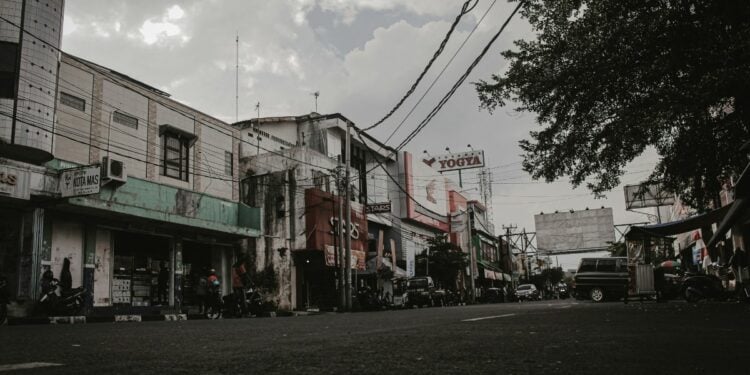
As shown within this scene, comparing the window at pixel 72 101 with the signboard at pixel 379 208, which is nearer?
the window at pixel 72 101

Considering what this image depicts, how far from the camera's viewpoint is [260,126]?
35688 millimetres

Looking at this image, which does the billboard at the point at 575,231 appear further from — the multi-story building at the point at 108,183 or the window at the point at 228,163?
the window at the point at 228,163

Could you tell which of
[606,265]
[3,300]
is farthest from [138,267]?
[606,265]

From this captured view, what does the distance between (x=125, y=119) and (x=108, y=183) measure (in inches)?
130

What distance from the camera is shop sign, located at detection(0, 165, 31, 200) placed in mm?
14867

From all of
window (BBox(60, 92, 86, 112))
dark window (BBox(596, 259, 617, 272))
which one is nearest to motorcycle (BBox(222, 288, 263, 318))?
window (BBox(60, 92, 86, 112))

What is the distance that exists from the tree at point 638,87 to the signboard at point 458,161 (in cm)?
4514

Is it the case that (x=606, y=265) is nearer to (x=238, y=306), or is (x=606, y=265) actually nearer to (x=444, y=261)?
(x=238, y=306)

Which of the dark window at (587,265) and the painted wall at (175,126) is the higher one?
the painted wall at (175,126)

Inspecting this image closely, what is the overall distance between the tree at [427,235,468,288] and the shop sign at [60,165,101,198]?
2832 centimetres

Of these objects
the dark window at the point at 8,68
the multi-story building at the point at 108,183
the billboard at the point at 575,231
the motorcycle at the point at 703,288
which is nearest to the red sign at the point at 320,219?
the multi-story building at the point at 108,183

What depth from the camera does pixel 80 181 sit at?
53.0 ft

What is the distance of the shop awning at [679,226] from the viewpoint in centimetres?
1375

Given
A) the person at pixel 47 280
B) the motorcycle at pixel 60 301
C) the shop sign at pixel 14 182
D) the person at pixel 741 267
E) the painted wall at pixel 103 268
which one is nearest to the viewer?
the person at pixel 741 267
